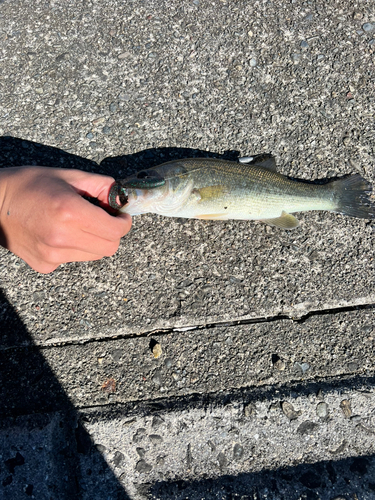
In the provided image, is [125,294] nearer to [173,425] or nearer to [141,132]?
[173,425]

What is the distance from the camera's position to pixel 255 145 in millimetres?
3547

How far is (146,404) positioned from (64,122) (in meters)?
2.83

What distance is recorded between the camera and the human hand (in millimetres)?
2639

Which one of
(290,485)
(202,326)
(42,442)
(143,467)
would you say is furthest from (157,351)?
(290,485)

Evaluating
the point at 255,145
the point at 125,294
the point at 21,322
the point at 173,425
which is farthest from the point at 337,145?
the point at 21,322

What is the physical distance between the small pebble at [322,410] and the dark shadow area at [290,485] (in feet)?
1.19

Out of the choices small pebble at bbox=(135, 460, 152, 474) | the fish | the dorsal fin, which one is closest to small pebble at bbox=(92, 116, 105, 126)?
the fish

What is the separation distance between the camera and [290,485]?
2.86m

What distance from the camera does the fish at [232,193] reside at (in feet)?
9.38

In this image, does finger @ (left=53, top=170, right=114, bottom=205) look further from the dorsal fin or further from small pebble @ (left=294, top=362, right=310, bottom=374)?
small pebble @ (left=294, top=362, right=310, bottom=374)

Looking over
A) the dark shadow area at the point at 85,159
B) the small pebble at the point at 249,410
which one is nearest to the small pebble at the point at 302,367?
the small pebble at the point at 249,410

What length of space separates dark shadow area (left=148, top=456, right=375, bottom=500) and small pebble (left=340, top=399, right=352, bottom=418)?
371 mm

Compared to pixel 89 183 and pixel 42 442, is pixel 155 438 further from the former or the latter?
pixel 89 183

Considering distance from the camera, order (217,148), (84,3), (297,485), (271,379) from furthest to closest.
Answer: (84,3), (217,148), (271,379), (297,485)
